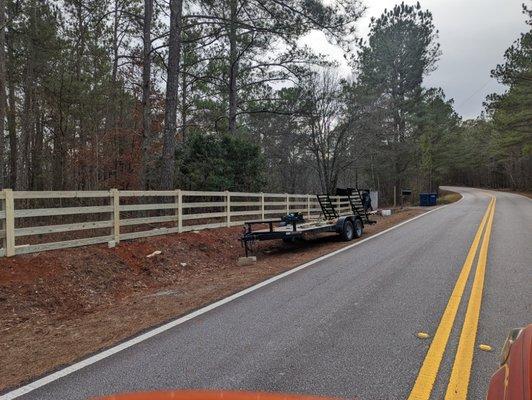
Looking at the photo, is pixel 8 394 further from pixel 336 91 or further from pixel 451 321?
pixel 336 91

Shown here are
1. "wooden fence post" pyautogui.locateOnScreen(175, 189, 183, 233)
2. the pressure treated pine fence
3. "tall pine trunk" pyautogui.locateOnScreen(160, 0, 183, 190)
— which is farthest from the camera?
"tall pine trunk" pyautogui.locateOnScreen(160, 0, 183, 190)

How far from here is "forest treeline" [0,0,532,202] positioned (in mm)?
15406

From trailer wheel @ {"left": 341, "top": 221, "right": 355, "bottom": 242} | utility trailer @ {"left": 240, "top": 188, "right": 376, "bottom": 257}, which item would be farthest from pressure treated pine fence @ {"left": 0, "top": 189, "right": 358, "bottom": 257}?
trailer wheel @ {"left": 341, "top": 221, "right": 355, "bottom": 242}

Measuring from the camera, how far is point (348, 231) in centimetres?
1411

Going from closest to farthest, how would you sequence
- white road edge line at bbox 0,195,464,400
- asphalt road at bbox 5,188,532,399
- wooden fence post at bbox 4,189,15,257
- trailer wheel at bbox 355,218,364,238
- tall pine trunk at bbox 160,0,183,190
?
asphalt road at bbox 5,188,532,399 → white road edge line at bbox 0,195,464,400 → wooden fence post at bbox 4,189,15,257 → tall pine trunk at bbox 160,0,183,190 → trailer wheel at bbox 355,218,364,238

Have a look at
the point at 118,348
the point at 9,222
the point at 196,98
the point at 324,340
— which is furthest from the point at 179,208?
the point at 196,98

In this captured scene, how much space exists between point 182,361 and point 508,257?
828cm

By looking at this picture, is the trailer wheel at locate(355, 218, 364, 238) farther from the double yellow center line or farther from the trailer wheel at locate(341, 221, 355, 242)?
the double yellow center line

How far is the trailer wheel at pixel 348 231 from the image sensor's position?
13803 millimetres

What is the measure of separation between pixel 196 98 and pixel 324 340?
86.1 feet

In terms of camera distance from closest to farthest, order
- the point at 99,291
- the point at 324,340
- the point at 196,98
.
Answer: the point at 324,340
the point at 99,291
the point at 196,98

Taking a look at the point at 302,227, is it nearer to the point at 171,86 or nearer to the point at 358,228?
the point at 358,228

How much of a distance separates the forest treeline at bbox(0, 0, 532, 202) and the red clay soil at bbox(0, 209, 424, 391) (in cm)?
459

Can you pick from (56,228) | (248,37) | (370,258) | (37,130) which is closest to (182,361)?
(56,228)
